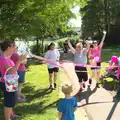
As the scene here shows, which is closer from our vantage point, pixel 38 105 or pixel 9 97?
pixel 9 97

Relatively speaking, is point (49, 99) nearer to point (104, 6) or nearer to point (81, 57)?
point (81, 57)

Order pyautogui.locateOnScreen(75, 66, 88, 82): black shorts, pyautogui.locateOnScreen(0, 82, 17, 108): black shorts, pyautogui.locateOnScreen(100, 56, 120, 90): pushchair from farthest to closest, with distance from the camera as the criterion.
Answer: pyautogui.locateOnScreen(100, 56, 120, 90): pushchair
pyautogui.locateOnScreen(75, 66, 88, 82): black shorts
pyautogui.locateOnScreen(0, 82, 17, 108): black shorts

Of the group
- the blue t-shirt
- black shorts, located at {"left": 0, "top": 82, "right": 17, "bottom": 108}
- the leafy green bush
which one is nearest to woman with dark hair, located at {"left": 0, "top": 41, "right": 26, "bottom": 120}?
black shorts, located at {"left": 0, "top": 82, "right": 17, "bottom": 108}

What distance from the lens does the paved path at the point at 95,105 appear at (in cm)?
694

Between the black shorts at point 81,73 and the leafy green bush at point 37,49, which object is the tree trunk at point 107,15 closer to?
the leafy green bush at point 37,49

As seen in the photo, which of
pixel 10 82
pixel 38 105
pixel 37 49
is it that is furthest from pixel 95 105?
pixel 37 49

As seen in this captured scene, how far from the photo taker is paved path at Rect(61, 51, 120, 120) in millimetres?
6939

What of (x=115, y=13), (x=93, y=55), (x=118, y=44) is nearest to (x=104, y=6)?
(x=115, y=13)

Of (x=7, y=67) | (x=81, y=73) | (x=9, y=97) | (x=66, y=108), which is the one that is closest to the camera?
(x=66, y=108)

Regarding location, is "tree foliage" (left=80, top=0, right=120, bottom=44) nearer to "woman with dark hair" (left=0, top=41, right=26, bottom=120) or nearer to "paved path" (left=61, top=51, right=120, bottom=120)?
"paved path" (left=61, top=51, right=120, bottom=120)

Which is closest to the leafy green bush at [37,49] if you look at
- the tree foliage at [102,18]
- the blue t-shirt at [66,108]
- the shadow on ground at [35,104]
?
the tree foliage at [102,18]

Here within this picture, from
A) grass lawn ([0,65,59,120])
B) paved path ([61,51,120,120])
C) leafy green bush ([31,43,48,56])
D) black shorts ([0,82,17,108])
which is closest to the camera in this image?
black shorts ([0,82,17,108])

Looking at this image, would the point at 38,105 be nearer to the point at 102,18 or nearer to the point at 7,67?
the point at 7,67

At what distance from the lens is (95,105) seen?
812 centimetres
